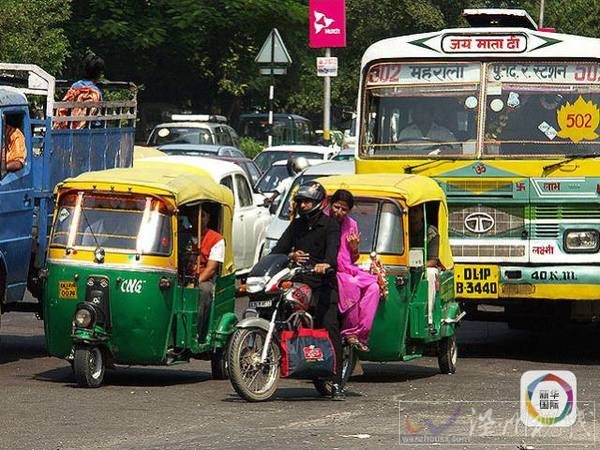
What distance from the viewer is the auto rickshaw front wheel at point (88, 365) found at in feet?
46.5

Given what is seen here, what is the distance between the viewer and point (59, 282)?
14461mm

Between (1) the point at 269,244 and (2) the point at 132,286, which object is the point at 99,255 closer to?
(2) the point at 132,286

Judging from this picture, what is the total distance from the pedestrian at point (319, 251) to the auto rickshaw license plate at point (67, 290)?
6.01 feet

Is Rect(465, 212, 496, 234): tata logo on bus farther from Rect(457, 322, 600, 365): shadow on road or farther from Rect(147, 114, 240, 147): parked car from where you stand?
Rect(147, 114, 240, 147): parked car

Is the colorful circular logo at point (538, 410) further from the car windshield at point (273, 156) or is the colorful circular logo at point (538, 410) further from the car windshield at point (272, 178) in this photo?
the car windshield at point (273, 156)

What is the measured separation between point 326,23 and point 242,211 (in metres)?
11.3

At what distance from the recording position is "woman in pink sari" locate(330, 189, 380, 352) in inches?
539

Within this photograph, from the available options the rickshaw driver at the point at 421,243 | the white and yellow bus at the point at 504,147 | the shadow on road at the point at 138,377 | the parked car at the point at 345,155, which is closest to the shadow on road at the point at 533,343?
the white and yellow bus at the point at 504,147

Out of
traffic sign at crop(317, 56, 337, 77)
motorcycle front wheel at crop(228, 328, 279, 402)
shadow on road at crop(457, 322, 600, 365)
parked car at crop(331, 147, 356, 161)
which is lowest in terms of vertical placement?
shadow on road at crop(457, 322, 600, 365)

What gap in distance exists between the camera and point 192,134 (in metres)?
36.0

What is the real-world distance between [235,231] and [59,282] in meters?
8.88

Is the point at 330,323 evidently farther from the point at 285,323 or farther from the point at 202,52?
the point at 202,52

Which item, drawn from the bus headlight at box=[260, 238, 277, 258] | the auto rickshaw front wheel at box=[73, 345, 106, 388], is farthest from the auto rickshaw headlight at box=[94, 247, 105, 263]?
the bus headlight at box=[260, 238, 277, 258]

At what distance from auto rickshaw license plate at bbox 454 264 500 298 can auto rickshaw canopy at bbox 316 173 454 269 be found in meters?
0.81
